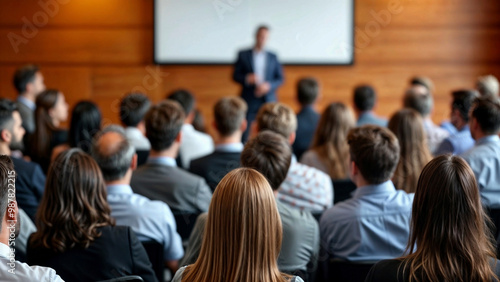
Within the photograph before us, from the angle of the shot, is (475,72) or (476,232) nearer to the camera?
(476,232)

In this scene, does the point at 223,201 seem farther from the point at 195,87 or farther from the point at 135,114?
the point at 195,87

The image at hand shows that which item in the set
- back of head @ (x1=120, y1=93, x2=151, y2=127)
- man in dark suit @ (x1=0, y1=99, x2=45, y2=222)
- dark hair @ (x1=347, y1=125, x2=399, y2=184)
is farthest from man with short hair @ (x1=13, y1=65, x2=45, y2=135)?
dark hair @ (x1=347, y1=125, x2=399, y2=184)

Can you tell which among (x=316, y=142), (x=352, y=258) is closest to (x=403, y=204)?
(x=352, y=258)

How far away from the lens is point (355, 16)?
7.98 m

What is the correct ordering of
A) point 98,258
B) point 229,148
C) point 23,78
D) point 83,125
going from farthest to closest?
point 23,78
point 83,125
point 229,148
point 98,258

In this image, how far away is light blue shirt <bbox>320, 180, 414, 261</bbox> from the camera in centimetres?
243

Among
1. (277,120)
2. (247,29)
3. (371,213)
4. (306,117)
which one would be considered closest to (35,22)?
(247,29)

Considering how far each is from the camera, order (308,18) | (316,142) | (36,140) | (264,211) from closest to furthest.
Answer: (264,211) → (316,142) → (36,140) → (308,18)

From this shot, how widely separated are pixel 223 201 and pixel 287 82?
6.57 m

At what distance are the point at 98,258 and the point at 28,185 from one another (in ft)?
4.48

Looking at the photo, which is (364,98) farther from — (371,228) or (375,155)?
(371,228)

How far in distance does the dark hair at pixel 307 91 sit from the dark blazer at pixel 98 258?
12.0ft

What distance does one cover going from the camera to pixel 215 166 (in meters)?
3.63

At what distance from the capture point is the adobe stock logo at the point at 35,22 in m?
7.74
